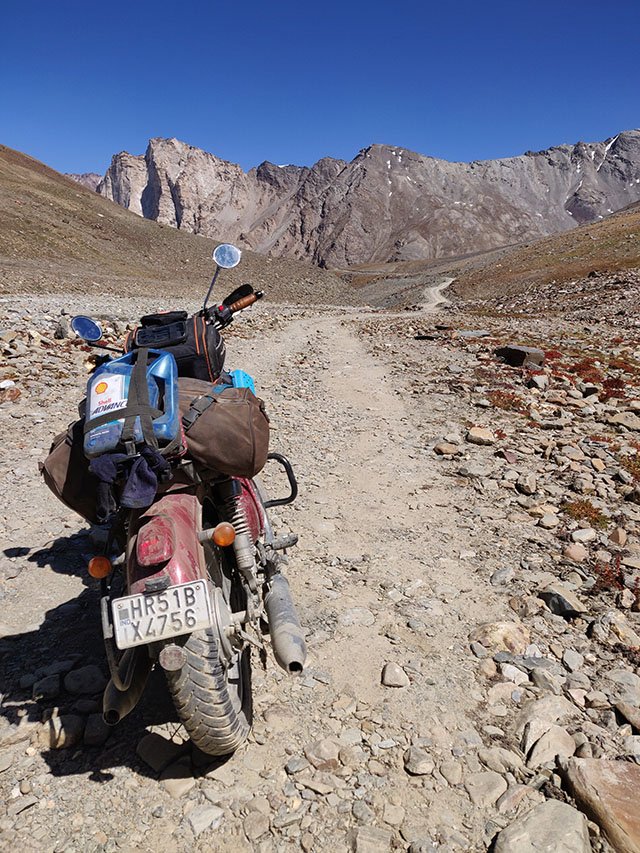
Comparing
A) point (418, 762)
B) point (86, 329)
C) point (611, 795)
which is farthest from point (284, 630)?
point (86, 329)

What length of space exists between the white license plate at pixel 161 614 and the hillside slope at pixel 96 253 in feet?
102

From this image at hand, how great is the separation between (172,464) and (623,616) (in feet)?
14.0

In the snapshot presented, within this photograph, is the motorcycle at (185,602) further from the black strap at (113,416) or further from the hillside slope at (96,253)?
the hillside slope at (96,253)

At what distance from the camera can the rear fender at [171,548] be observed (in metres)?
2.74

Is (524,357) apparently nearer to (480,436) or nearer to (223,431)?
(480,436)

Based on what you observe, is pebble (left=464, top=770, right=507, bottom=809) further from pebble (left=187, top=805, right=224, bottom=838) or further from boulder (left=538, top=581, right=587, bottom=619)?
boulder (left=538, top=581, right=587, bottom=619)

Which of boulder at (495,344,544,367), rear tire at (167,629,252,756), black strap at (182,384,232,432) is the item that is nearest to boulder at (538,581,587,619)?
rear tire at (167,629,252,756)

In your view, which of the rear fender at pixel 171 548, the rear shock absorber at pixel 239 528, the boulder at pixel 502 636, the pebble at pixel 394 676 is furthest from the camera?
the boulder at pixel 502 636

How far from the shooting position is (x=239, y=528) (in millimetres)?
3852

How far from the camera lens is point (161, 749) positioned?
3.35m

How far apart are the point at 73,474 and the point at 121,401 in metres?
0.66

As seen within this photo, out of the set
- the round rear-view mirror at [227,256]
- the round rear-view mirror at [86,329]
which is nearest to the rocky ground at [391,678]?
the round rear-view mirror at [86,329]

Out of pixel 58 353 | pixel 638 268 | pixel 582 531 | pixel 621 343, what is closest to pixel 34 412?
pixel 58 353

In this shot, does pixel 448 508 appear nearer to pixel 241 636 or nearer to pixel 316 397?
pixel 241 636
